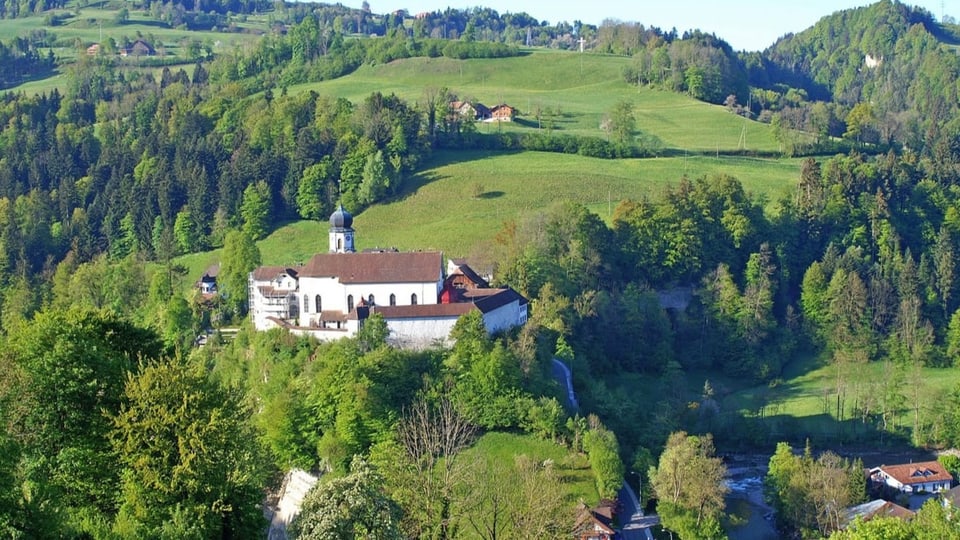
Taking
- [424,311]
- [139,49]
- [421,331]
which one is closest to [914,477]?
[421,331]

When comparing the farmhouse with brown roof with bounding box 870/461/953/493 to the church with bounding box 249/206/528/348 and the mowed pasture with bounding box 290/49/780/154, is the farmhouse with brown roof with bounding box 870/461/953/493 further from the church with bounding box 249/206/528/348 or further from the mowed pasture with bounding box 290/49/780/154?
the mowed pasture with bounding box 290/49/780/154

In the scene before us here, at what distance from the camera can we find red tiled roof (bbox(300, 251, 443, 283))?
194ft

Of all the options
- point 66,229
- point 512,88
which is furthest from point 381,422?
point 512,88

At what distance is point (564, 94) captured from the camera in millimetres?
135375

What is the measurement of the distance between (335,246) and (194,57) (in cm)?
10121

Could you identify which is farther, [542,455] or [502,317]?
[502,317]

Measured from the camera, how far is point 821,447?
231ft

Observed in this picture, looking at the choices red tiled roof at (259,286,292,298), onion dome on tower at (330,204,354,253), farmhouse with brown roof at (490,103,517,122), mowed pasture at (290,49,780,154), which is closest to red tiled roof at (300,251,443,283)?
red tiled roof at (259,286,292,298)

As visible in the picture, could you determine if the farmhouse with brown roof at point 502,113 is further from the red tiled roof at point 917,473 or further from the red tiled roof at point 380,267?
the red tiled roof at point 917,473

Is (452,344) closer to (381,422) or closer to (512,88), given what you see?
(381,422)

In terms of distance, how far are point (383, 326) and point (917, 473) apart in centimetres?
2913

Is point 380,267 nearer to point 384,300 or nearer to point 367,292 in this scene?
point 367,292

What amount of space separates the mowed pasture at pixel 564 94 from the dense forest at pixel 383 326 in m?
3.53

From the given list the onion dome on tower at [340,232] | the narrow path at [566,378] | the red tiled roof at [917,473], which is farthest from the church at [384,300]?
the red tiled roof at [917,473]
